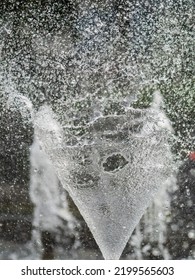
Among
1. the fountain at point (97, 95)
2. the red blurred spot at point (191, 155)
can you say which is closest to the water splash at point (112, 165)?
the fountain at point (97, 95)

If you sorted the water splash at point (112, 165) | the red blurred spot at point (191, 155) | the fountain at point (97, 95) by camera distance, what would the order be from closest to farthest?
the water splash at point (112, 165), the fountain at point (97, 95), the red blurred spot at point (191, 155)

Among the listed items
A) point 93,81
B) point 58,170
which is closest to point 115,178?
point 58,170

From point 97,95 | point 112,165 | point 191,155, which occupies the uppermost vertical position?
point 97,95

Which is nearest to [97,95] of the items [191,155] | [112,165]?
[112,165]

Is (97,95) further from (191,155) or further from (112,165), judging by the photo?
(191,155)

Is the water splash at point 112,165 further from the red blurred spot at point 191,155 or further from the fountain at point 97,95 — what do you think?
the red blurred spot at point 191,155

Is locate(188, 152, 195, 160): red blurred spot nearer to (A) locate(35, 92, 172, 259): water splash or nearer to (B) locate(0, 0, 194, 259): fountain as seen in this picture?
(B) locate(0, 0, 194, 259): fountain

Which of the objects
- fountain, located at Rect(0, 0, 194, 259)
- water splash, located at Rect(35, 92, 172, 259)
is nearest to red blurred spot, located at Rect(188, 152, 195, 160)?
fountain, located at Rect(0, 0, 194, 259)

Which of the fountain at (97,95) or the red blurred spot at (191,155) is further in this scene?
the red blurred spot at (191,155)

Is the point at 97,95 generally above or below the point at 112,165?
above

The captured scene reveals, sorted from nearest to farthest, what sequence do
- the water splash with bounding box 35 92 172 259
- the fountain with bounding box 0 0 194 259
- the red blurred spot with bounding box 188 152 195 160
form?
the water splash with bounding box 35 92 172 259
the fountain with bounding box 0 0 194 259
the red blurred spot with bounding box 188 152 195 160

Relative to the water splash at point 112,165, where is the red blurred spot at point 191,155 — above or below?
above

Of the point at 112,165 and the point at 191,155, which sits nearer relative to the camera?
the point at 112,165

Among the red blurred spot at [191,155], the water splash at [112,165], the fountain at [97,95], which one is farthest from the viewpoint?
the red blurred spot at [191,155]
